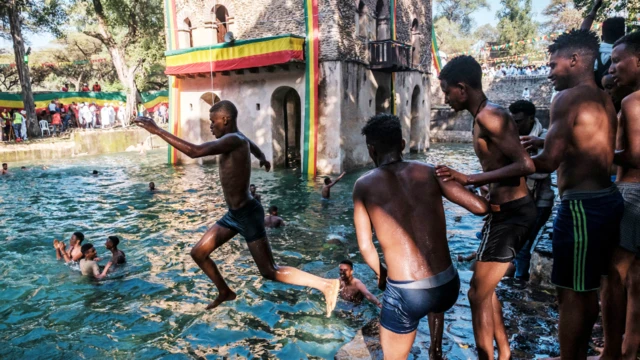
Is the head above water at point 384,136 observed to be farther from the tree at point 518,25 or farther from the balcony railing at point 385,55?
the tree at point 518,25

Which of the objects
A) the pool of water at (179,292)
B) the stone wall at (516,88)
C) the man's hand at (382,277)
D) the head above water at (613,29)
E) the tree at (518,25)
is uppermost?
the tree at (518,25)

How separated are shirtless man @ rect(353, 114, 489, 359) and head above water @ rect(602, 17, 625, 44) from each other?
4145 millimetres

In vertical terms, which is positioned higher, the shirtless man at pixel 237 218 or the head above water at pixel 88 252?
the shirtless man at pixel 237 218

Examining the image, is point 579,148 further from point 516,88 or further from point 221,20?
point 516,88

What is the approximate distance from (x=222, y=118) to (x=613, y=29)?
16.7ft

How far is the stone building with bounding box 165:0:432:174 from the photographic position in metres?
17.8

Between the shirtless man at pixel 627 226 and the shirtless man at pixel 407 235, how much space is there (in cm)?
124

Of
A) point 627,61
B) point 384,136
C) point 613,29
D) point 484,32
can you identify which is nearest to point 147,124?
point 384,136

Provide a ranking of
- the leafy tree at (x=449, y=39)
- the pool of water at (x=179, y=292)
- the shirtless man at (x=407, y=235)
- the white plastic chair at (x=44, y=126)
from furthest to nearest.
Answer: the leafy tree at (x=449, y=39), the white plastic chair at (x=44, y=126), the pool of water at (x=179, y=292), the shirtless man at (x=407, y=235)

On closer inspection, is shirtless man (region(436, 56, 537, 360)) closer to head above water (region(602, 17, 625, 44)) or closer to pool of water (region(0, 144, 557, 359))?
pool of water (region(0, 144, 557, 359))

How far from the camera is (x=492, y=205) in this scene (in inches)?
132

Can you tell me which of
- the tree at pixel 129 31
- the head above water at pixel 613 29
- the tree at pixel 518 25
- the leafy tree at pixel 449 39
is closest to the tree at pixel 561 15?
the tree at pixel 518 25

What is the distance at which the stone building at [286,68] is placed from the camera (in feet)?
58.2

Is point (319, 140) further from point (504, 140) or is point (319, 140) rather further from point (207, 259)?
point (504, 140)
